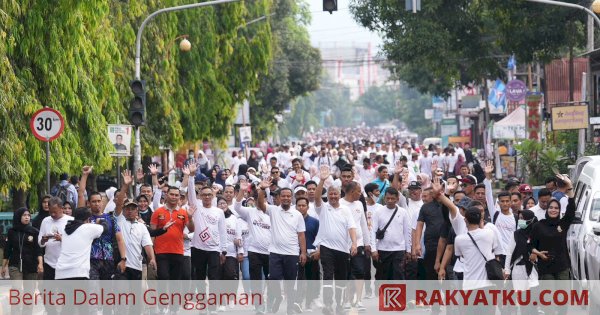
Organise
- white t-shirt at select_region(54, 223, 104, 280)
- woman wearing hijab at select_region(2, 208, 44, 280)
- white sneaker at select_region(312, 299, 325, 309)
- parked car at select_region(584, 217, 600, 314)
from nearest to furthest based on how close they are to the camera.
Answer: parked car at select_region(584, 217, 600, 314)
white t-shirt at select_region(54, 223, 104, 280)
woman wearing hijab at select_region(2, 208, 44, 280)
white sneaker at select_region(312, 299, 325, 309)

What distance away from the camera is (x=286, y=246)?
16.4m

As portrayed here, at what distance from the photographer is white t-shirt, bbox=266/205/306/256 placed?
53.8 feet

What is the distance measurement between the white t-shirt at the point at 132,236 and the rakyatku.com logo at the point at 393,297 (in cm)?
325

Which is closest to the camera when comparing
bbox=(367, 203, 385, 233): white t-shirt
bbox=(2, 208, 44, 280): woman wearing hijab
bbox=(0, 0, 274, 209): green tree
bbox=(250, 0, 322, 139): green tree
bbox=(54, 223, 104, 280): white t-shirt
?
bbox=(54, 223, 104, 280): white t-shirt

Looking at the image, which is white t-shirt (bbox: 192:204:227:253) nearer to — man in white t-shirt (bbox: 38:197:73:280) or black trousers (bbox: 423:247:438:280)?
man in white t-shirt (bbox: 38:197:73:280)

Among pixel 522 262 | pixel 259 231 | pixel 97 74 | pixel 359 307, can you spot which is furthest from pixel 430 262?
pixel 97 74

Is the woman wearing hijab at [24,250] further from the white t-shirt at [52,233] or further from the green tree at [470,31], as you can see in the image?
the green tree at [470,31]

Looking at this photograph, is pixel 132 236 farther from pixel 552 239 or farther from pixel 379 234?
pixel 552 239

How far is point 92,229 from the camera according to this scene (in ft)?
47.6

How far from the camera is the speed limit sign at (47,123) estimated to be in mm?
19203

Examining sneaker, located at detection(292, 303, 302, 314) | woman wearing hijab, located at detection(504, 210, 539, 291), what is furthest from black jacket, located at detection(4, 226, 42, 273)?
woman wearing hijab, located at detection(504, 210, 539, 291)

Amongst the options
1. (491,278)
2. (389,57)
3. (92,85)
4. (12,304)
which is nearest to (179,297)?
(12,304)

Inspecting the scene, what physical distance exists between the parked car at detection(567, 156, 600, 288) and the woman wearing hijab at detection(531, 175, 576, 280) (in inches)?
5.7

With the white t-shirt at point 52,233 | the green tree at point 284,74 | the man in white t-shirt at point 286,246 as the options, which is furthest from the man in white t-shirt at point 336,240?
the green tree at point 284,74
